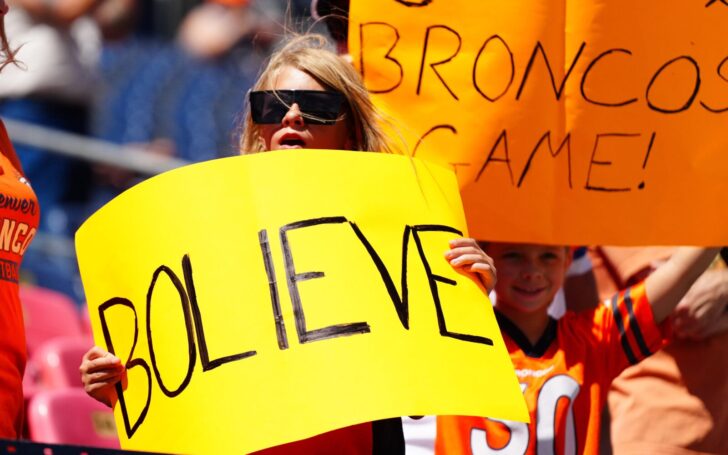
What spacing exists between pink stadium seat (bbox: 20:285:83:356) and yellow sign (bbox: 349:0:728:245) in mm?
2658

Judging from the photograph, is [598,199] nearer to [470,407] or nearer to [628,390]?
[628,390]

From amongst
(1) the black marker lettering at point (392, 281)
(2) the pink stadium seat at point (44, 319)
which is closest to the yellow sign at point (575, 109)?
(1) the black marker lettering at point (392, 281)

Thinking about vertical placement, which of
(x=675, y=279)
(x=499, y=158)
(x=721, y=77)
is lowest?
(x=675, y=279)

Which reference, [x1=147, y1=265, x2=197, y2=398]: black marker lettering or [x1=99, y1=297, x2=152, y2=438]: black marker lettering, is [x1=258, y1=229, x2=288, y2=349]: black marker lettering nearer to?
[x1=147, y1=265, x2=197, y2=398]: black marker lettering

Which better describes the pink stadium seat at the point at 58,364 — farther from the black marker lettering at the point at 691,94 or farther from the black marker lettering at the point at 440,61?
the black marker lettering at the point at 691,94

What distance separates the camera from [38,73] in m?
7.28

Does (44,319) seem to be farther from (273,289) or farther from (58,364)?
(273,289)

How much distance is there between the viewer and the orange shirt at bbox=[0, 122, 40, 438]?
278 cm

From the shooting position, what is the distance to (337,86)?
3008mm

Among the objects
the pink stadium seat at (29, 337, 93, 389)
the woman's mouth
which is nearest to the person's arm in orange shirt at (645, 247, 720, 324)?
the woman's mouth

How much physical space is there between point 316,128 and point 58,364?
2.33m

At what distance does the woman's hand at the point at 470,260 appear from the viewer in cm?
274

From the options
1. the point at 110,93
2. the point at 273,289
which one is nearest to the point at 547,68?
the point at 273,289

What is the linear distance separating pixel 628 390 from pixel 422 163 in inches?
44.2
